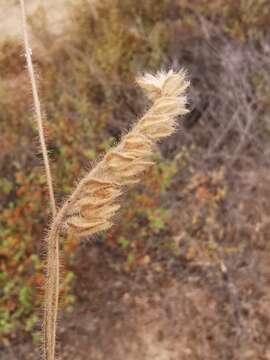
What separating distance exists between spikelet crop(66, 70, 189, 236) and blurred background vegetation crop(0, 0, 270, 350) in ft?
6.96

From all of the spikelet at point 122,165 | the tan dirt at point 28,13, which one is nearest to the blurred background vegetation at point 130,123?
the tan dirt at point 28,13

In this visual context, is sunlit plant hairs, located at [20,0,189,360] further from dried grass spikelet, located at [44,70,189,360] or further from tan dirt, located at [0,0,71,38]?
tan dirt, located at [0,0,71,38]

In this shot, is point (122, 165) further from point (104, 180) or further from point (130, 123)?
point (130, 123)

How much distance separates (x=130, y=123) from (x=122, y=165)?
208 cm

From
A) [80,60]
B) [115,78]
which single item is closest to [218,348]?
[115,78]

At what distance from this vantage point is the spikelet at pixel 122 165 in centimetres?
59

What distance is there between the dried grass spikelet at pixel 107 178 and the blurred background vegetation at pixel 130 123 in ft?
6.97

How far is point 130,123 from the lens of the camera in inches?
105

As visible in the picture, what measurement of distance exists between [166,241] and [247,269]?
523 millimetres

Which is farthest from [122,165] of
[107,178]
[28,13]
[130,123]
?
[28,13]

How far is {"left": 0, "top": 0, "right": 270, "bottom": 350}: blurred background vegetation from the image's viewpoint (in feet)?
10.9

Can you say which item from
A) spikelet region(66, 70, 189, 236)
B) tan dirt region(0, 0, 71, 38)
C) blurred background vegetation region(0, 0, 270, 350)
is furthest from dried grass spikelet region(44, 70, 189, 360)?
tan dirt region(0, 0, 71, 38)

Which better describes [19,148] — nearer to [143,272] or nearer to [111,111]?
[111,111]

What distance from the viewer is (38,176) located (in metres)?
3.71
